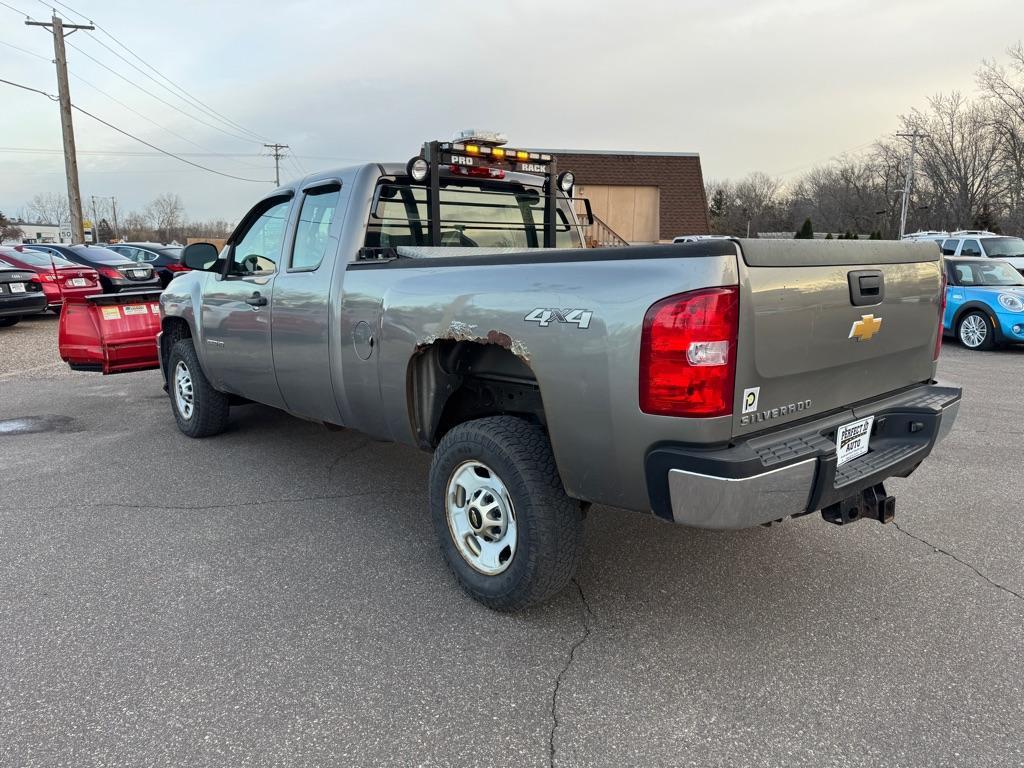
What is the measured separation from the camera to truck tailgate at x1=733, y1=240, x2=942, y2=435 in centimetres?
248

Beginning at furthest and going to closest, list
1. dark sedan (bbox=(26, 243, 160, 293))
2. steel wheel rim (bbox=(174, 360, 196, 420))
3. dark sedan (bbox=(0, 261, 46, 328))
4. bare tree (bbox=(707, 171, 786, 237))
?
1. bare tree (bbox=(707, 171, 786, 237))
2. dark sedan (bbox=(26, 243, 160, 293))
3. dark sedan (bbox=(0, 261, 46, 328))
4. steel wheel rim (bbox=(174, 360, 196, 420))

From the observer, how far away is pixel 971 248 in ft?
55.6

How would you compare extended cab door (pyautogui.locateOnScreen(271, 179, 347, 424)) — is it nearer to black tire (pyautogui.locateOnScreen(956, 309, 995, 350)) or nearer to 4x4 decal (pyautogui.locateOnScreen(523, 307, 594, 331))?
4x4 decal (pyautogui.locateOnScreen(523, 307, 594, 331))

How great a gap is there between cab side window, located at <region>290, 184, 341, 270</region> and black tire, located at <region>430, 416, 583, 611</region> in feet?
5.65

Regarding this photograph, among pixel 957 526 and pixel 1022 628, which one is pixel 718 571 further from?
pixel 957 526

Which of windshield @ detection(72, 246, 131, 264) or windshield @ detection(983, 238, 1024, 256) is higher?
windshield @ detection(72, 246, 131, 264)

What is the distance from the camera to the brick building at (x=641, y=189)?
2972 centimetres

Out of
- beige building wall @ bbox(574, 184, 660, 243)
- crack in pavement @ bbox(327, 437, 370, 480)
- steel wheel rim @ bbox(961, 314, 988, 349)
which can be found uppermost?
beige building wall @ bbox(574, 184, 660, 243)

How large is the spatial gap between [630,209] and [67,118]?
21701 mm

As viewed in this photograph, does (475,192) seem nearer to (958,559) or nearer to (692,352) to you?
(692,352)

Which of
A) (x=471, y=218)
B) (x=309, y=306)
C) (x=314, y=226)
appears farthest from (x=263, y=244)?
(x=471, y=218)

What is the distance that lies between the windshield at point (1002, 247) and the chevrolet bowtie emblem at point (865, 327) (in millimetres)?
16691

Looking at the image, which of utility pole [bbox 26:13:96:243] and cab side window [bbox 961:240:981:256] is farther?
utility pole [bbox 26:13:96:243]

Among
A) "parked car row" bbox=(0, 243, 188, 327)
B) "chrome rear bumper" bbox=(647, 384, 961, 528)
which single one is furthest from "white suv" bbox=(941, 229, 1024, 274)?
"parked car row" bbox=(0, 243, 188, 327)
